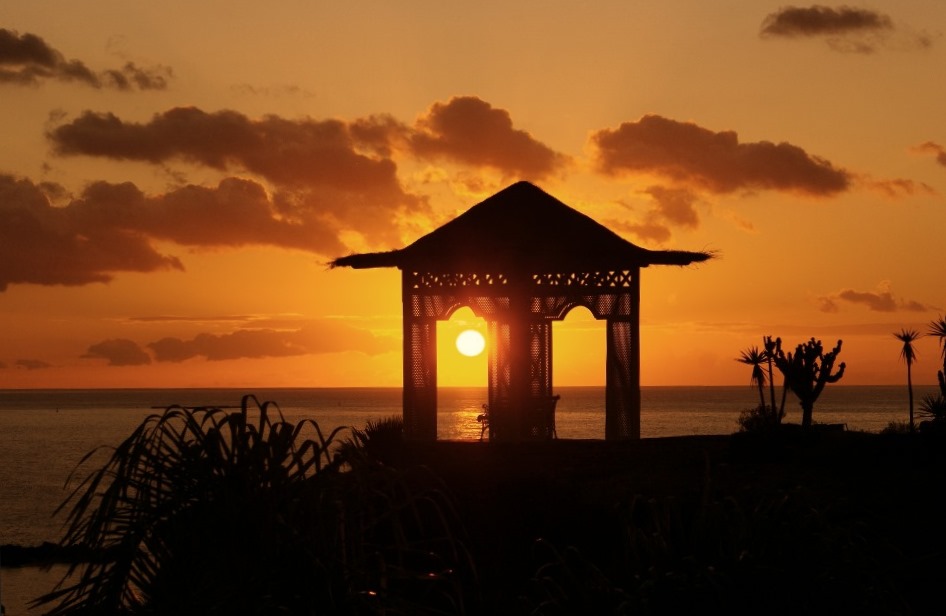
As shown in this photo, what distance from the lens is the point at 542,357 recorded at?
23688 mm

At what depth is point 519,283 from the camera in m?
21.5

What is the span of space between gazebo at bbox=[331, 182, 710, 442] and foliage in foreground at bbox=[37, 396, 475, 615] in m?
17.2

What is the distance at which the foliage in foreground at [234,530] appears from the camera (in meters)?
4.03

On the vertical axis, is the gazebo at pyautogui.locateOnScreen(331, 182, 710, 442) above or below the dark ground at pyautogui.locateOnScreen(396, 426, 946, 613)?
above

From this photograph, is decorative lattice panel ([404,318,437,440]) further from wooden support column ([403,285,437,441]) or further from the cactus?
the cactus

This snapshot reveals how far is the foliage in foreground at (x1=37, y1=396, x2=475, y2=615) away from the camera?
4031 millimetres

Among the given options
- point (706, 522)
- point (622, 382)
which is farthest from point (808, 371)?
point (706, 522)

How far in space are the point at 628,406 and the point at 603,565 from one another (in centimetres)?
949

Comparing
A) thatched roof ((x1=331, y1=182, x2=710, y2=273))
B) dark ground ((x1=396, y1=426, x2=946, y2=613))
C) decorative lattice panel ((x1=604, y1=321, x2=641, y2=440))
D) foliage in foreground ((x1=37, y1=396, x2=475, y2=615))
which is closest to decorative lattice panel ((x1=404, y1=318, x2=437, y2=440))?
thatched roof ((x1=331, y1=182, x2=710, y2=273))

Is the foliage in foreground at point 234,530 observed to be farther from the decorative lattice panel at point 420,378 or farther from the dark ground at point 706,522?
the decorative lattice panel at point 420,378

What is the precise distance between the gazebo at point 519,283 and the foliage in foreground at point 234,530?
17.2 metres

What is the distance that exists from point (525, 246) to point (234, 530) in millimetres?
17505

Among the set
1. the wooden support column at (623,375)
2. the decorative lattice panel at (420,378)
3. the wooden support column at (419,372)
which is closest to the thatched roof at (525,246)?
the wooden support column at (623,375)

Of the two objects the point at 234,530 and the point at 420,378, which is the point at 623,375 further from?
the point at 234,530
